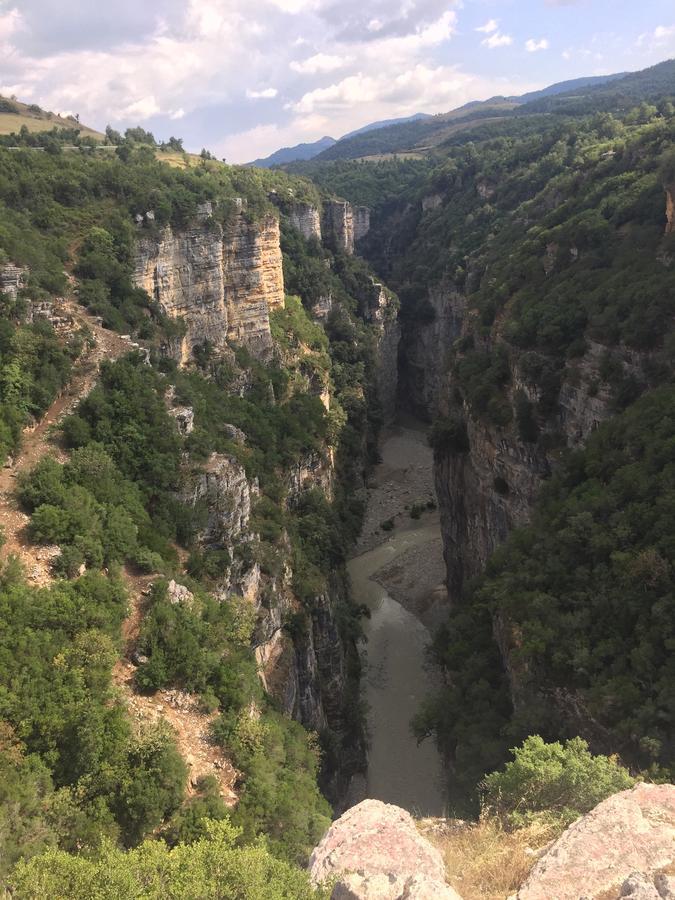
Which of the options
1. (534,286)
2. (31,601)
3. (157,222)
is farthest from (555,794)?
(157,222)

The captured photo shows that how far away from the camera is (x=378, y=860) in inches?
423

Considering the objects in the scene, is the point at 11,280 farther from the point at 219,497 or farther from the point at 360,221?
the point at 360,221

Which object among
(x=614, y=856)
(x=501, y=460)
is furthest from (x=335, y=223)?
(x=614, y=856)

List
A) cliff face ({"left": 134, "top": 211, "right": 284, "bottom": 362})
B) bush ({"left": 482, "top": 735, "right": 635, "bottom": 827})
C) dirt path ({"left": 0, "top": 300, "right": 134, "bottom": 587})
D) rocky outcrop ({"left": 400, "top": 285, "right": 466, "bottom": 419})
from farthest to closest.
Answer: rocky outcrop ({"left": 400, "top": 285, "right": 466, "bottom": 419}), cliff face ({"left": 134, "top": 211, "right": 284, "bottom": 362}), dirt path ({"left": 0, "top": 300, "right": 134, "bottom": 587}), bush ({"left": 482, "top": 735, "right": 635, "bottom": 827})

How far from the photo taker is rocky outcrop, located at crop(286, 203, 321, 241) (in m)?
69.2

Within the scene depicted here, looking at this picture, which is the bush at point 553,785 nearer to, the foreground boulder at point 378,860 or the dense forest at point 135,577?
the foreground boulder at point 378,860

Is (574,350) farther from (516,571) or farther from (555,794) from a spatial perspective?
(555,794)

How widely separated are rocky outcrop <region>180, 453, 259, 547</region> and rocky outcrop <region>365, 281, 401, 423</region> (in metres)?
46.5

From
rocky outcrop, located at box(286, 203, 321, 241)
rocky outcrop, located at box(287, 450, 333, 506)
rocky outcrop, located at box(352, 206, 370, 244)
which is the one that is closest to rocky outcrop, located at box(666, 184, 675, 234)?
rocky outcrop, located at box(287, 450, 333, 506)

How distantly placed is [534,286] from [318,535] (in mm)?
20180

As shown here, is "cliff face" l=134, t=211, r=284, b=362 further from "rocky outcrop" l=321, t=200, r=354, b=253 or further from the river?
"rocky outcrop" l=321, t=200, r=354, b=253

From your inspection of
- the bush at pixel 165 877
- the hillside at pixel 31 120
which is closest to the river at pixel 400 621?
the bush at pixel 165 877

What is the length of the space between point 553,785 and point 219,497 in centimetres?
1577

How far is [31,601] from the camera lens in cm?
1602
